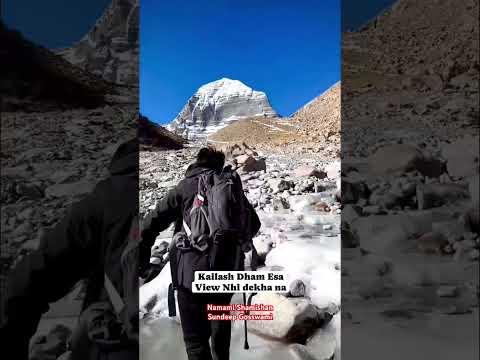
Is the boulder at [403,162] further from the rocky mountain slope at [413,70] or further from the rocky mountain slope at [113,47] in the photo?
the rocky mountain slope at [113,47]

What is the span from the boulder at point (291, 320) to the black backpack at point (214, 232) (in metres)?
0.36

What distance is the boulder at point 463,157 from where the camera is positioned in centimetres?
233

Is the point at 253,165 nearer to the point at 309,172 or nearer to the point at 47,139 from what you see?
the point at 309,172

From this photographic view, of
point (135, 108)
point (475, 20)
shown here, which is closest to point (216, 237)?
point (135, 108)

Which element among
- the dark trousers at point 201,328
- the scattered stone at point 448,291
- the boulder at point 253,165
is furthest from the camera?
the boulder at point 253,165

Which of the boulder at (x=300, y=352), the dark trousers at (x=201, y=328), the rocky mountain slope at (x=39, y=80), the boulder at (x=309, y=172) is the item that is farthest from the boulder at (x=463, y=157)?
the rocky mountain slope at (x=39, y=80)

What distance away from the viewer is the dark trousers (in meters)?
2.38

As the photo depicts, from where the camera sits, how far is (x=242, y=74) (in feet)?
8.10

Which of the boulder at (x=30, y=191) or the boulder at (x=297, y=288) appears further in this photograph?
the boulder at (x=30, y=191)

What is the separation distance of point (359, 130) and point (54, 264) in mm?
2116

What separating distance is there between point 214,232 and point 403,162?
4.14 ft

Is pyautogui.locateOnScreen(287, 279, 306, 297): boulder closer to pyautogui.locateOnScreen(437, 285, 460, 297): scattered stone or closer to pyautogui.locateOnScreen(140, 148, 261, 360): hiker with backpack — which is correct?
pyautogui.locateOnScreen(140, 148, 261, 360): hiker with backpack

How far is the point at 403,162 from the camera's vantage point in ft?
7.87

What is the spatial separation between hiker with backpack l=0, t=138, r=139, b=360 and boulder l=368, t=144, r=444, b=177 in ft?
5.03
